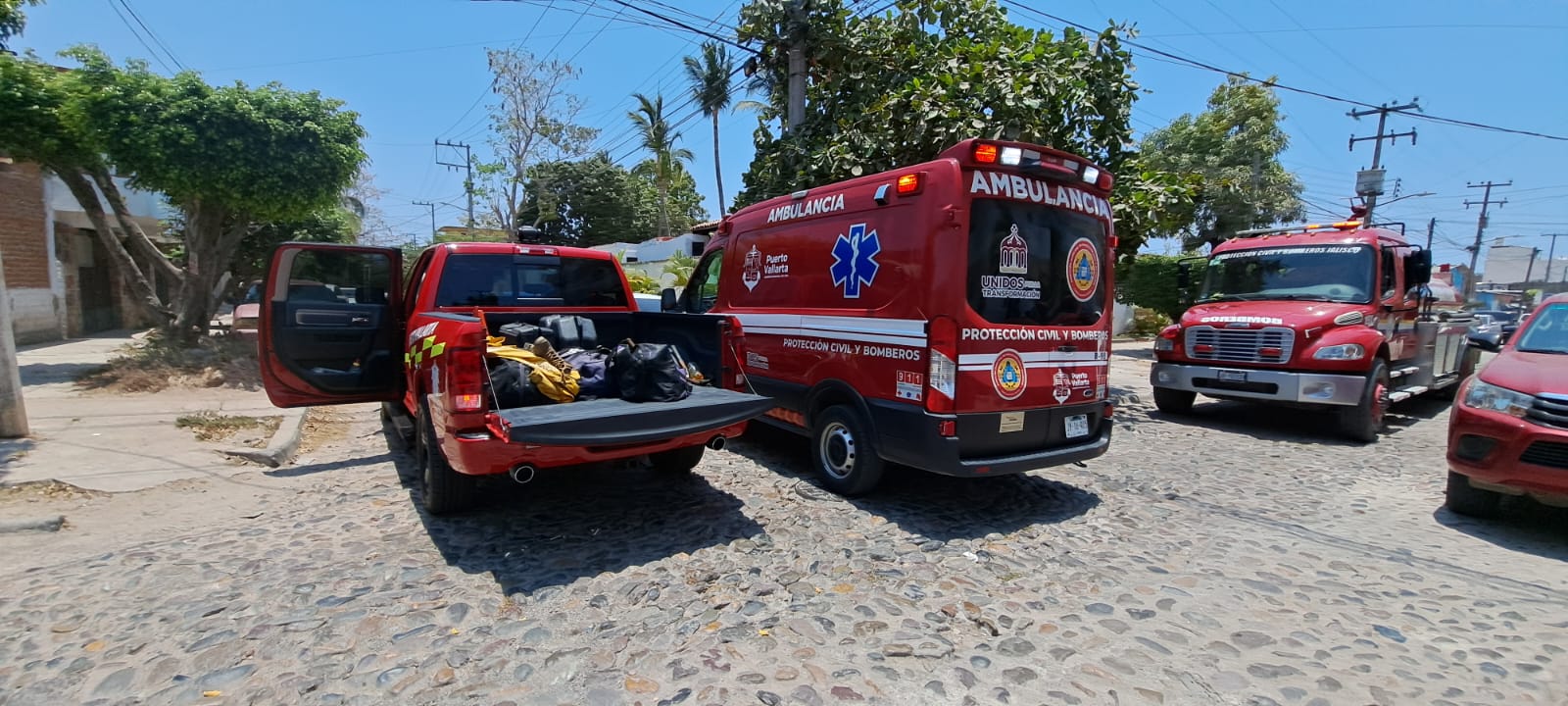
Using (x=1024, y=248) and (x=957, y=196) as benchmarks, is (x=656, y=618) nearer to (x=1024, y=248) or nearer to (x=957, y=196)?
(x=957, y=196)

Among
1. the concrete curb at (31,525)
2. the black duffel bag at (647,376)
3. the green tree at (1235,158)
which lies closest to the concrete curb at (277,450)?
the concrete curb at (31,525)

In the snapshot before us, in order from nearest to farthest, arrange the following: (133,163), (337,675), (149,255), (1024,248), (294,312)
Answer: (337,675)
(1024,248)
(294,312)
(133,163)
(149,255)

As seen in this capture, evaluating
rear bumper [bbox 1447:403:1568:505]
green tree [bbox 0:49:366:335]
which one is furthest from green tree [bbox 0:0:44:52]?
rear bumper [bbox 1447:403:1568:505]

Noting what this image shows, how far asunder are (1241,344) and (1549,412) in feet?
11.5

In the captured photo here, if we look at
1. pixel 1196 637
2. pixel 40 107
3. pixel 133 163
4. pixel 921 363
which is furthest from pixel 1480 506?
pixel 40 107

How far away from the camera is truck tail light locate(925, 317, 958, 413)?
4.35 m

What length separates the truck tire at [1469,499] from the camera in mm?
4863

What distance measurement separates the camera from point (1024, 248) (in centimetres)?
469

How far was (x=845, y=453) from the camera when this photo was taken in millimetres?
5188

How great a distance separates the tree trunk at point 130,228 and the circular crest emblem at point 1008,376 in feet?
40.0

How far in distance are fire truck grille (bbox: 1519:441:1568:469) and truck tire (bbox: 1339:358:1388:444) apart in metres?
3.26

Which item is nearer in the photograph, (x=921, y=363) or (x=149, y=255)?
(x=921, y=363)

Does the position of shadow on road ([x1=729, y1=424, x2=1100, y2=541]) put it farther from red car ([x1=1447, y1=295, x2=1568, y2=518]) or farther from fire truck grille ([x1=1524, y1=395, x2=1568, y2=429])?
fire truck grille ([x1=1524, y1=395, x2=1568, y2=429])

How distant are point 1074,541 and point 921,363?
146 centimetres
